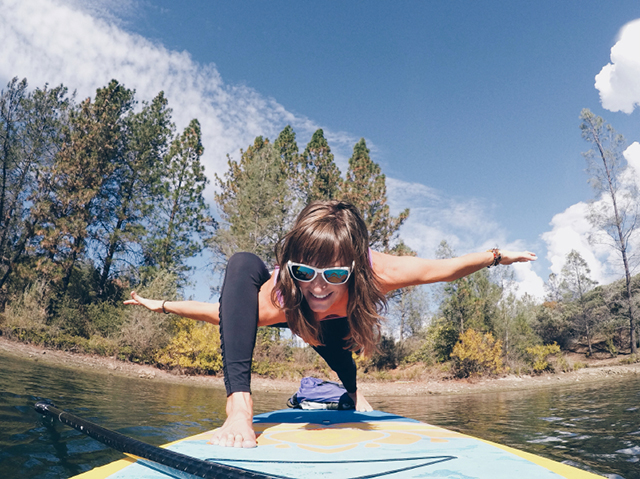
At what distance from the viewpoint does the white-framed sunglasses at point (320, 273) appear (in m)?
1.83

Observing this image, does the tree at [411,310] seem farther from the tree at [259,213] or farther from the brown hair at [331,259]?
the brown hair at [331,259]

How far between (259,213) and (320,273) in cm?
1968

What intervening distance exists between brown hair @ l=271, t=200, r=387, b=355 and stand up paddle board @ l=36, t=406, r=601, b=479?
1.69 feet

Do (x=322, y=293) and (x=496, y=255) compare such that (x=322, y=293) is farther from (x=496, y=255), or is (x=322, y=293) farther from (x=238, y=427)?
(x=496, y=255)

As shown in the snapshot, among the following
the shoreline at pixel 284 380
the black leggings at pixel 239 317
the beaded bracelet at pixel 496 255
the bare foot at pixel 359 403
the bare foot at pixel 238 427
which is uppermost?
the beaded bracelet at pixel 496 255

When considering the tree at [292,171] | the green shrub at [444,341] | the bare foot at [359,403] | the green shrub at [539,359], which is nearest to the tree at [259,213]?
the tree at [292,171]

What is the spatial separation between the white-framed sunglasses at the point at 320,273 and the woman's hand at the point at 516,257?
1030 millimetres

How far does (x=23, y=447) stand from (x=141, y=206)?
851 inches

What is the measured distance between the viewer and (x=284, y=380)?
A: 52.1ft

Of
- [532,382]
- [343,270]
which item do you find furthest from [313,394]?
[532,382]

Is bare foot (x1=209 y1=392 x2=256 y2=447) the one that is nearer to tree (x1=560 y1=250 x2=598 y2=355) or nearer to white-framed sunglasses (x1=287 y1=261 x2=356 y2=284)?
white-framed sunglasses (x1=287 y1=261 x2=356 y2=284)

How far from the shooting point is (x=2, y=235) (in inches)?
749

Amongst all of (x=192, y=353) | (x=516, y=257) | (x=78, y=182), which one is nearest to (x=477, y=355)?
(x=192, y=353)

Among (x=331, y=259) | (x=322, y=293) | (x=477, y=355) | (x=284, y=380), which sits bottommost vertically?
(x=284, y=380)
